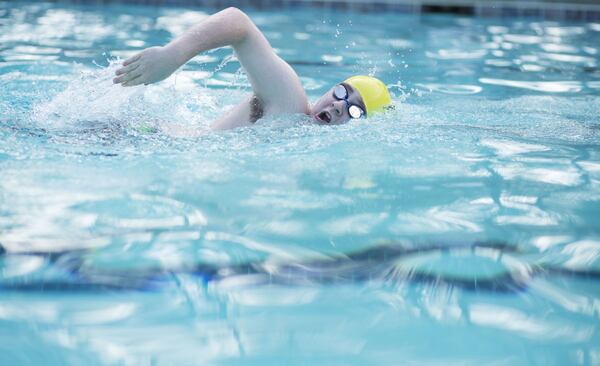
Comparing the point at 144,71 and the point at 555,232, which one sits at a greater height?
the point at 144,71

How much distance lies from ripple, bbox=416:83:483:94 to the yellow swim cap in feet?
5.93

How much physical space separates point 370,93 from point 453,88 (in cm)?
205

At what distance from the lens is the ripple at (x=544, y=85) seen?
19.0 feet

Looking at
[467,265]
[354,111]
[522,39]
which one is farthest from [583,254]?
[522,39]

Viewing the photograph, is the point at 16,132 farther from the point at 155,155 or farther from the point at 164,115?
the point at 164,115

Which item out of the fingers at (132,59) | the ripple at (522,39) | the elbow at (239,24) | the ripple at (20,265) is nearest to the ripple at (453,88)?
→ the elbow at (239,24)

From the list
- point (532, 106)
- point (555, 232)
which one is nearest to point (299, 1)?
point (532, 106)

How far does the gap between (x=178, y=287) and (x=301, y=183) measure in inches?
40.1

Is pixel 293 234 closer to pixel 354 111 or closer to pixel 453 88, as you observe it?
pixel 354 111

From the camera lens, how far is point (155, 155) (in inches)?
133

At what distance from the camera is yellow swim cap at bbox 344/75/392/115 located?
13.1ft

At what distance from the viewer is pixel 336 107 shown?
3.94 m

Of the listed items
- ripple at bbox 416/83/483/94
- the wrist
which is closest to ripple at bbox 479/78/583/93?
ripple at bbox 416/83/483/94

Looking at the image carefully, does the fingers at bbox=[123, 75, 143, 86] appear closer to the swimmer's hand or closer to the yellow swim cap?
the swimmer's hand
